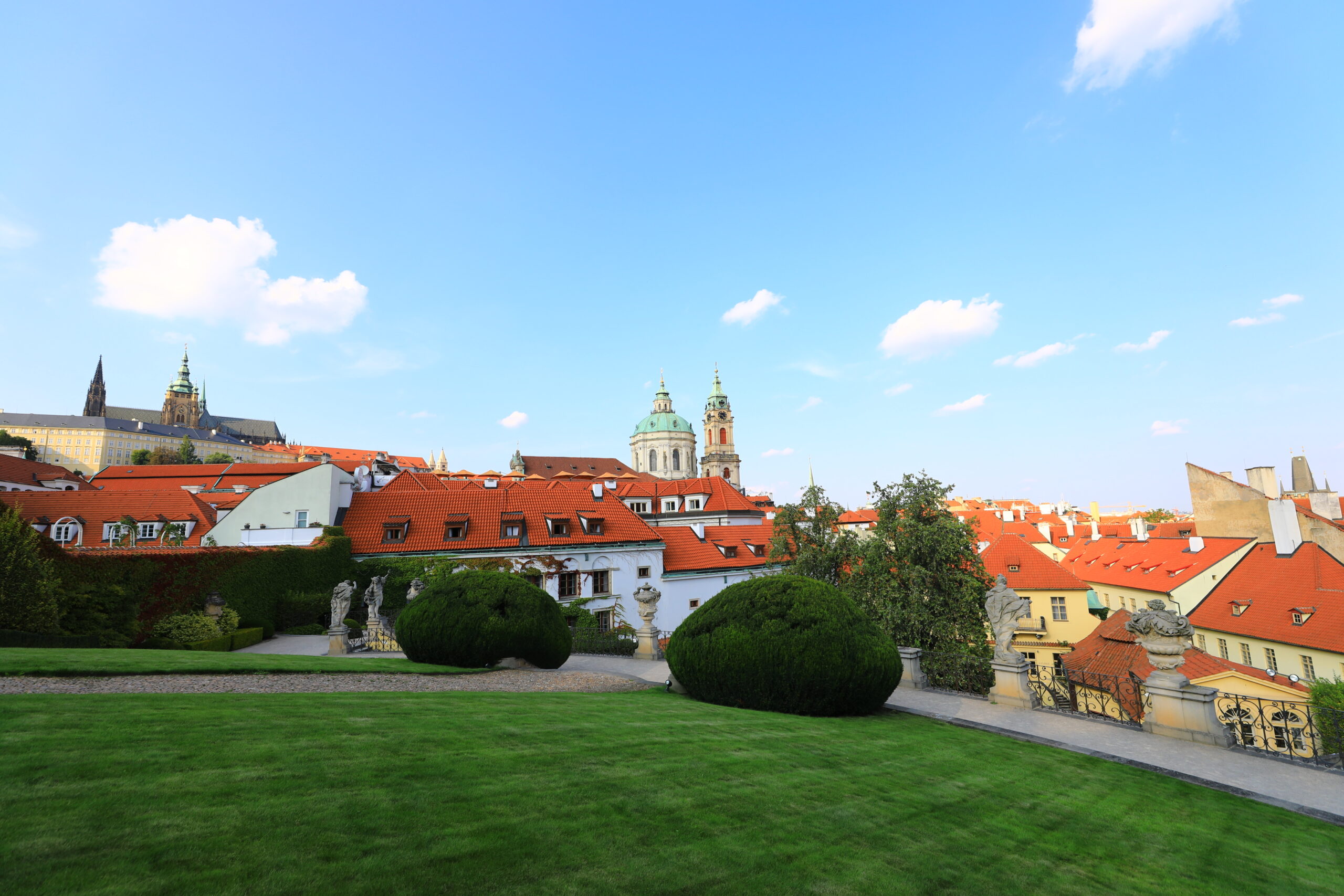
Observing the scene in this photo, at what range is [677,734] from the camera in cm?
820

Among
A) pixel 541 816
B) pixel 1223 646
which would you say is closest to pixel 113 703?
pixel 541 816

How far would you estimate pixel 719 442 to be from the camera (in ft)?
422

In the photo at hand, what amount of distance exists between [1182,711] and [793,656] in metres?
6.70

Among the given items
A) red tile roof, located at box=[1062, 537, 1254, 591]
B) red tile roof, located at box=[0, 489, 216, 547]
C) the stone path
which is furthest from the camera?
red tile roof, located at box=[1062, 537, 1254, 591]

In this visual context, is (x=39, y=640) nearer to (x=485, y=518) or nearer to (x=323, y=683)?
(x=323, y=683)

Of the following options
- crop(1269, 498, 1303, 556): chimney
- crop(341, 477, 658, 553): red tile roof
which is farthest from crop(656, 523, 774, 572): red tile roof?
crop(1269, 498, 1303, 556): chimney

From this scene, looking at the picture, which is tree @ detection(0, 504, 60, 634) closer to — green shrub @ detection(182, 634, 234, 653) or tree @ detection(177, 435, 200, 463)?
green shrub @ detection(182, 634, 234, 653)

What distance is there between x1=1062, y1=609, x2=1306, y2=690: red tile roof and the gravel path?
16009 millimetres

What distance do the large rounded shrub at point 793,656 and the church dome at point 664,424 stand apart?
372ft

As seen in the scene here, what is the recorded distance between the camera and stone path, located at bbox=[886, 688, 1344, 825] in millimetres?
8180

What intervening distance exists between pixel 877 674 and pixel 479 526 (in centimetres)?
2789

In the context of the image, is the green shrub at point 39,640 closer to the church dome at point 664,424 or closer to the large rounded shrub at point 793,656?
the large rounded shrub at point 793,656

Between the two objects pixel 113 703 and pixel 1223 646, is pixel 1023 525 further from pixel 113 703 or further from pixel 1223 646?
pixel 113 703

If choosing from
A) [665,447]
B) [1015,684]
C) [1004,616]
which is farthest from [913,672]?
[665,447]
